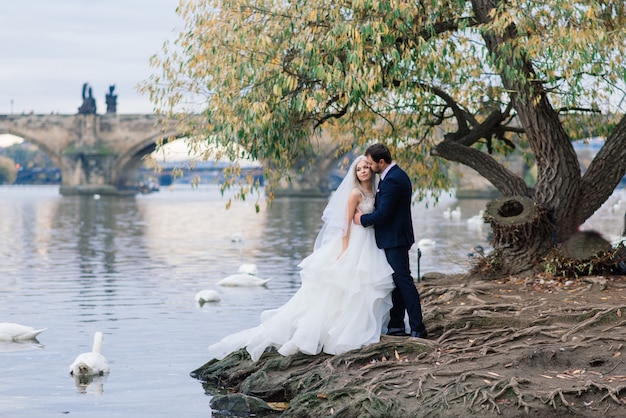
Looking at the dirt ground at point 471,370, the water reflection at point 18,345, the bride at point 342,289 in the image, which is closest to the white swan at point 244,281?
the water reflection at point 18,345

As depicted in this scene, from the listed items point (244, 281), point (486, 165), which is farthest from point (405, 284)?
point (244, 281)

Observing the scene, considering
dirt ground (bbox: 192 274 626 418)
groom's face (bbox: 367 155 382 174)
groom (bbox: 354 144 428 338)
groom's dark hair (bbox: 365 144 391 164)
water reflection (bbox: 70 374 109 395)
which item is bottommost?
water reflection (bbox: 70 374 109 395)

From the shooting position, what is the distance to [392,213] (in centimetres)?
793

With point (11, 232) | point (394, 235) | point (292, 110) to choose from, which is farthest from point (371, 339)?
point (11, 232)

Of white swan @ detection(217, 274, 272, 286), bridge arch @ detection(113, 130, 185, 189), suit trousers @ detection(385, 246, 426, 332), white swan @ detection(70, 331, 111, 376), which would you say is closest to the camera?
suit trousers @ detection(385, 246, 426, 332)

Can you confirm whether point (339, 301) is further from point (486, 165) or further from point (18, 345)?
point (486, 165)

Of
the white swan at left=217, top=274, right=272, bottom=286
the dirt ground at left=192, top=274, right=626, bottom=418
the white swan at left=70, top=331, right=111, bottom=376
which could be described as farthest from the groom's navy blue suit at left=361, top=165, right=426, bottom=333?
the white swan at left=217, top=274, right=272, bottom=286

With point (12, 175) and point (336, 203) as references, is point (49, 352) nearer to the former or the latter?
point (336, 203)

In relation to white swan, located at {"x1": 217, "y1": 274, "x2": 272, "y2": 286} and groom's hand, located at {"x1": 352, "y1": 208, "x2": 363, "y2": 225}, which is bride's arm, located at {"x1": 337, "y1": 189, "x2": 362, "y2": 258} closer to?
groom's hand, located at {"x1": 352, "y1": 208, "x2": 363, "y2": 225}

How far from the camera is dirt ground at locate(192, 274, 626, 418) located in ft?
22.1

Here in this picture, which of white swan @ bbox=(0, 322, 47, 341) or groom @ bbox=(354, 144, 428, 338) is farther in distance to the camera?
white swan @ bbox=(0, 322, 47, 341)

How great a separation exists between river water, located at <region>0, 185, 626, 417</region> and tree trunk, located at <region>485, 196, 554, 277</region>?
2.80 ft

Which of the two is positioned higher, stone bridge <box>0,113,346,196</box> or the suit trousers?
stone bridge <box>0,113,346,196</box>

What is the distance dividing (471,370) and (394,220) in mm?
1352
